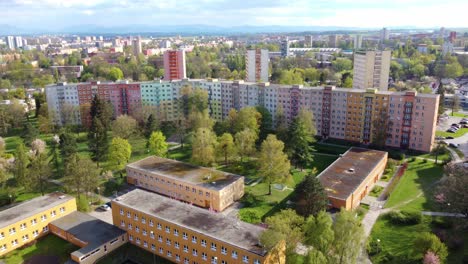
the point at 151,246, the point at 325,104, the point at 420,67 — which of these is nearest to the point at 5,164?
the point at 151,246

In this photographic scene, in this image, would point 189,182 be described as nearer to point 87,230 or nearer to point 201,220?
point 201,220

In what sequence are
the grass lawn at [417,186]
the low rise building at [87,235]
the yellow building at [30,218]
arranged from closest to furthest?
the low rise building at [87,235], the yellow building at [30,218], the grass lawn at [417,186]

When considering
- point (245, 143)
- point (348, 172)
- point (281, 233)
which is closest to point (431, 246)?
point (281, 233)

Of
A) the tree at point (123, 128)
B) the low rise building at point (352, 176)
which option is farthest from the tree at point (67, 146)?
the low rise building at point (352, 176)

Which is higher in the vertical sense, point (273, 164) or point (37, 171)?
point (273, 164)

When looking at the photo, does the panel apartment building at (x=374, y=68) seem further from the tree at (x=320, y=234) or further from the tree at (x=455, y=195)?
the tree at (x=320, y=234)

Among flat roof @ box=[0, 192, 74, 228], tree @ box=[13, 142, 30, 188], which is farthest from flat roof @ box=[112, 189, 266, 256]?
tree @ box=[13, 142, 30, 188]
